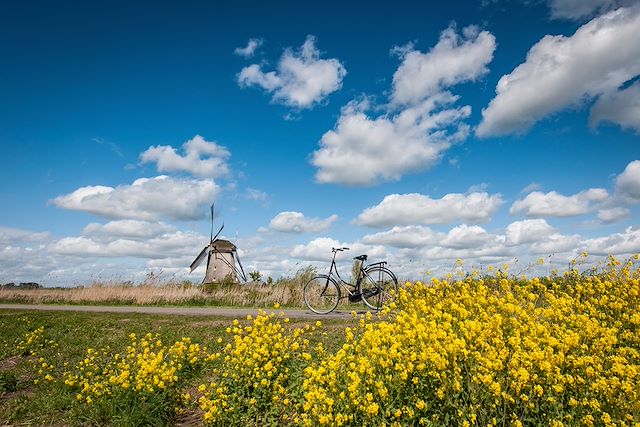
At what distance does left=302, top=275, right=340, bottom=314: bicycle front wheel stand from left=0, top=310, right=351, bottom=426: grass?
2835 millimetres

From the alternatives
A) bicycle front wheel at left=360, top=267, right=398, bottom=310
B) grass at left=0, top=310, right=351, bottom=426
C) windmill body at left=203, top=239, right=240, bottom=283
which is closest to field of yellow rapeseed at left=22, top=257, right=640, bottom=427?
grass at left=0, top=310, right=351, bottom=426

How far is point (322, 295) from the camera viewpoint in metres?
14.3

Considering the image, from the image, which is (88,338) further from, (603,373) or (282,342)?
(603,373)

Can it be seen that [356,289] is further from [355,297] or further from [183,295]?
[183,295]

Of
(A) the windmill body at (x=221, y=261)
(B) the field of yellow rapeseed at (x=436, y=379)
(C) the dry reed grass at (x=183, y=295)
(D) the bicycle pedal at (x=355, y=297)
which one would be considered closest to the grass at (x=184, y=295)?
(C) the dry reed grass at (x=183, y=295)

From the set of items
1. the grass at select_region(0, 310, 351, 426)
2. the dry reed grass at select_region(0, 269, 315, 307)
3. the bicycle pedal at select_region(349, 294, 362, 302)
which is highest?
the dry reed grass at select_region(0, 269, 315, 307)

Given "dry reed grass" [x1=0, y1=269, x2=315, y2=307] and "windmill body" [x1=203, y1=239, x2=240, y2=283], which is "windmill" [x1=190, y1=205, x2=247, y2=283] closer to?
"windmill body" [x1=203, y1=239, x2=240, y2=283]

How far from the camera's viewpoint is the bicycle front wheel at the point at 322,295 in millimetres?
14070

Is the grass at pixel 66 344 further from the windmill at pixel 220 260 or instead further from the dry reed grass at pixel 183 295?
the windmill at pixel 220 260

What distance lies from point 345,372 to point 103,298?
22236 millimetres

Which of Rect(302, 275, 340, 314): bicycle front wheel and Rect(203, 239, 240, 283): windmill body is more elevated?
Rect(203, 239, 240, 283): windmill body

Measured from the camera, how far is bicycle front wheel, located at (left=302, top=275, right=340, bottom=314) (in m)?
14.1

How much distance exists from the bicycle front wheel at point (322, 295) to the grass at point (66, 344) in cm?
283

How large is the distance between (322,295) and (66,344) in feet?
24.0
